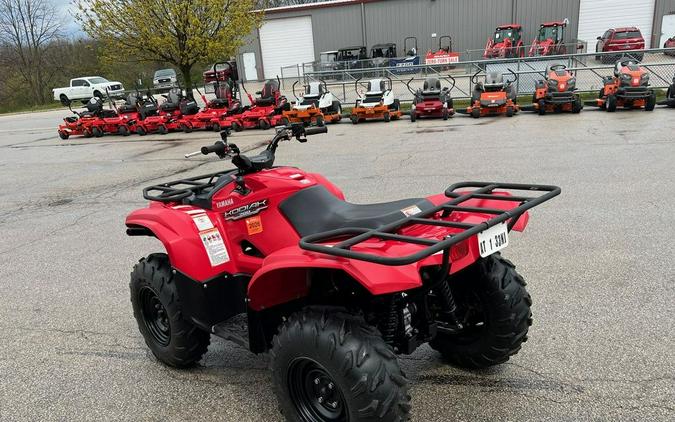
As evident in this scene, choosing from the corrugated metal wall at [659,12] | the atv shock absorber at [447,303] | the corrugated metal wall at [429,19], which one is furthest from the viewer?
the corrugated metal wall at [429,19]

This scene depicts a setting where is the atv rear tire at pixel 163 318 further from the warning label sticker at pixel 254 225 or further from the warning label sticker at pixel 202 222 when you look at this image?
the warning label sticker at pixel 254 225

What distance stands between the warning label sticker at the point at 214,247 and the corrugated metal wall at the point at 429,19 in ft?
126

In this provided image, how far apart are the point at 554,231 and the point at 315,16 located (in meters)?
38.2

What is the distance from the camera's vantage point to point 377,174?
30.5 ft

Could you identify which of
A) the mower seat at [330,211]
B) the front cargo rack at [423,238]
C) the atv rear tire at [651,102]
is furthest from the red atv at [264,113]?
the front cargo rack at [423,238]

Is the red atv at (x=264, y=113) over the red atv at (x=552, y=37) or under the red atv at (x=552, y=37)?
under

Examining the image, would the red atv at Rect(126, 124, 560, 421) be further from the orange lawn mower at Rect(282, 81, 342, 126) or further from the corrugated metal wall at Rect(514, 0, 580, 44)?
the corrugated metal wall at Rect(514, 0, 580, 44)

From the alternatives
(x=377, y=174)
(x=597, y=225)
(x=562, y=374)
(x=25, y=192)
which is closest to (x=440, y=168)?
Answer: (x=377, y=174)

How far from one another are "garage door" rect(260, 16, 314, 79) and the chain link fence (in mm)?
20070

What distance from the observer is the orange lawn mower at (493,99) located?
15609 millimetres

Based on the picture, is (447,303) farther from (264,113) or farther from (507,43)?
(507,43)

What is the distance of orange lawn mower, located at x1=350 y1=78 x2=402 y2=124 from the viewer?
54.6 ft

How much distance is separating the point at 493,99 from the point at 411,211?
549 inches

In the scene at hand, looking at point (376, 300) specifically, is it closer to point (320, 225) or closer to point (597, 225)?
point (320, 225)
